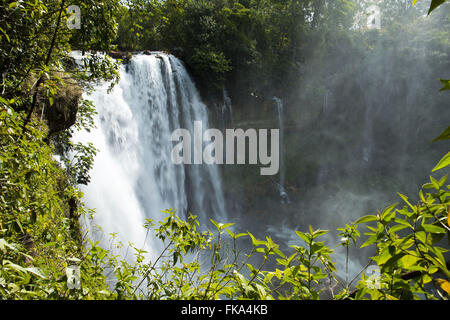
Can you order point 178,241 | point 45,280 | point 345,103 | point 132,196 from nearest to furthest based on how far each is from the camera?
1. point 45,280
2. point 178,241
3. point 132,196
4. point 345,103

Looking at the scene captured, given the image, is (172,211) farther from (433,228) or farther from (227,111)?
(227,111)

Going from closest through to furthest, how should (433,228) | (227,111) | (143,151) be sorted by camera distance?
1. (433,228)
2. (143,151)
3. (227,111)

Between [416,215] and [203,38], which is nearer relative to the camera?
[416,215]

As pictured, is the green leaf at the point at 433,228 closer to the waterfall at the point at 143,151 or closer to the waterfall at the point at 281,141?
the waterfall at the point at 143,151

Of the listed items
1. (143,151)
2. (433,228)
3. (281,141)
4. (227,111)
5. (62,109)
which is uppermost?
(62,109)

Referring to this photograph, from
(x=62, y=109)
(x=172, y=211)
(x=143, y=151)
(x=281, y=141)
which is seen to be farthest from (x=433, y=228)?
(x=281, y=141)

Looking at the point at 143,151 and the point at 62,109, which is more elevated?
the point at 62,109

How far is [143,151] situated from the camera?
951 centimetres

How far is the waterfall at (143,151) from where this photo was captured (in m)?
7.48
